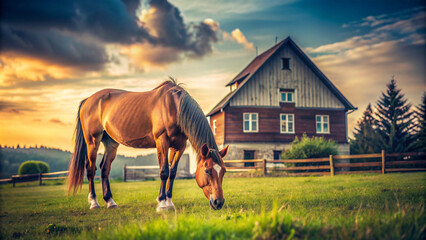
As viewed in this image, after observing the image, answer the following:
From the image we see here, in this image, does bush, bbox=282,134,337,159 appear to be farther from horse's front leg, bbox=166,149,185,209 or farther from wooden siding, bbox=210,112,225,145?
horse's front leg, bbox=166,149,185,209

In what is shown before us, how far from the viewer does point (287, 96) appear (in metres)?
28.4

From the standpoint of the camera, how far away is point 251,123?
2739 centimetres

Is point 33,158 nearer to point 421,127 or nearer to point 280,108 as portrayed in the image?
point 280,108

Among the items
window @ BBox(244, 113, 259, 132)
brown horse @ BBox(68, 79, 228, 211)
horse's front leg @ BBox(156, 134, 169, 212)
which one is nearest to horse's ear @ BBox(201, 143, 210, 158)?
brown horse @ BBox(68, 79, 228, 211)

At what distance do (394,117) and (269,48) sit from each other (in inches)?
572

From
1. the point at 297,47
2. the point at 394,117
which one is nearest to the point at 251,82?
the point at 297,47

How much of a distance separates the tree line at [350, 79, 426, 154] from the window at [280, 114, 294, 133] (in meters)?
6.46

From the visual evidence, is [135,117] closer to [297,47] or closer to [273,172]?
[273,172]

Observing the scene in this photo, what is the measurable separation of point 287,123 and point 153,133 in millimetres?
22816

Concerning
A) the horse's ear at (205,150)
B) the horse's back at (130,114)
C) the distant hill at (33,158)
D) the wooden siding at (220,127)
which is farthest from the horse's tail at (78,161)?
the distant hill at (33,158)

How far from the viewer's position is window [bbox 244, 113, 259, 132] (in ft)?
89.8

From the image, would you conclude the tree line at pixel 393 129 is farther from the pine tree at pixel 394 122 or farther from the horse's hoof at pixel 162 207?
the horse's hoof at pixel 162 207

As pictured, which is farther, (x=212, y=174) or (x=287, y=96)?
(x=287, y=96)

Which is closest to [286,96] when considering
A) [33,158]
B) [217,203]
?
[217,203]
